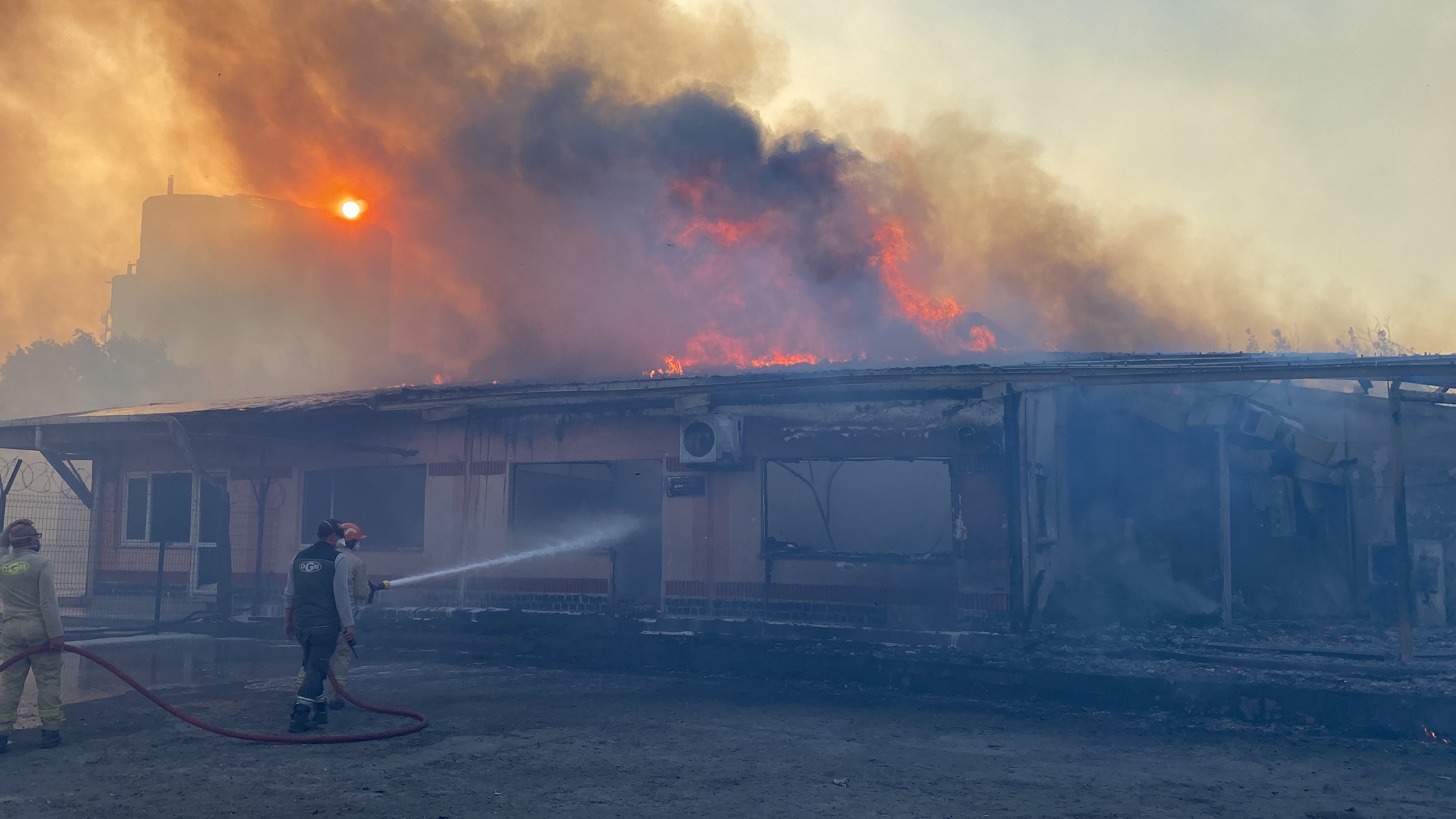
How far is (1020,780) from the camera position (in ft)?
21.3

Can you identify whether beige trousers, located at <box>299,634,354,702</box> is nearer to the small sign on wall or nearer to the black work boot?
the black work boot

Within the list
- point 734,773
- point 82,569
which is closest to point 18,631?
point 734,773

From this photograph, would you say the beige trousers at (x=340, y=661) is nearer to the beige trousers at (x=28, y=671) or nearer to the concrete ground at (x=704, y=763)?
the concrete ground at (x=704, y=763)

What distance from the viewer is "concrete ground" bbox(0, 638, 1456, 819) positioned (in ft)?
19.2

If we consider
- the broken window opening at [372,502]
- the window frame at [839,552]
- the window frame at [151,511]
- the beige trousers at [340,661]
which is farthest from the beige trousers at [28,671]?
the window frame at [151,511]

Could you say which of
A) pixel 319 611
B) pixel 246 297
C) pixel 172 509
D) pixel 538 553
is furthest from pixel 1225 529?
pixel 246 297

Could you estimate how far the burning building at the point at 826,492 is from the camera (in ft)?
38.2

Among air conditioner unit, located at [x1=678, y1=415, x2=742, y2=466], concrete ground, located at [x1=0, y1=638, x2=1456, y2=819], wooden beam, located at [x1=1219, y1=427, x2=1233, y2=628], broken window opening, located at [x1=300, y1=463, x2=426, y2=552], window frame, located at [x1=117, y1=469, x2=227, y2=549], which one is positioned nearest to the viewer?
concrete ground, located at [x1=0, y1=638, x2=1456, y2=819]

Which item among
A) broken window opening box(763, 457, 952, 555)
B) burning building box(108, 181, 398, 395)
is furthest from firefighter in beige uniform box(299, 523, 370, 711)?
burning building box(108, 181, 398, 395)

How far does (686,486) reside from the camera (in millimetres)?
12867

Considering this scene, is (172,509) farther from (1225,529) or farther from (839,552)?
(1225,529)

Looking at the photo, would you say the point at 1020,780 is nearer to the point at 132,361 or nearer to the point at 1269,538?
the point at 1269,538

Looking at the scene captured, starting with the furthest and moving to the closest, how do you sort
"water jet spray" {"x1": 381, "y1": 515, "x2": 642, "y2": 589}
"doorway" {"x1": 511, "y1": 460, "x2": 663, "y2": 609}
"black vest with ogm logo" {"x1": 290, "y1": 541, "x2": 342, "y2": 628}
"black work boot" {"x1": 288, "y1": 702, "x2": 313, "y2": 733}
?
"doorway" {"x1": 511, "y1": 460, "x2": 663, "y2": 609}, "water jet spray" {"x1": 381, "y1": 515, "x2": 642, "y2": 589}, "black vest with ogm logo" {"x1": 290, "y1": 541, "x2": 342, "y2": 628}, "black work boot" {"x1": 288, "y1": 702, "x2": 313, "y2": 733}

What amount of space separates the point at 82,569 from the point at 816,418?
68.0ft
